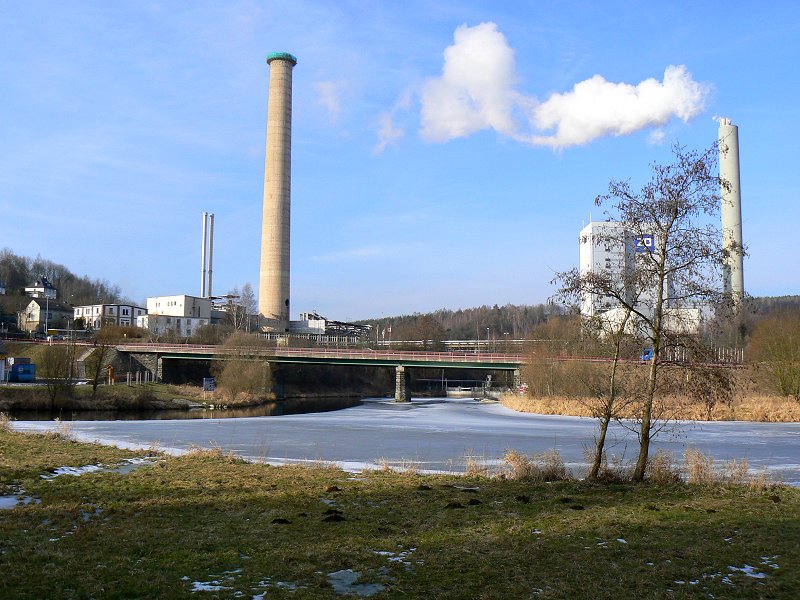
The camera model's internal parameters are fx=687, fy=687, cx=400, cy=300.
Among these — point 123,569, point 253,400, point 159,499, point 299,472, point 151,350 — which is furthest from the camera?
point 151,350

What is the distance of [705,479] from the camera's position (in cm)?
1491

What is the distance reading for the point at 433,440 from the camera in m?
27.4

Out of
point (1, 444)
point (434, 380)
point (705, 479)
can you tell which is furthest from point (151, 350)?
point (705, 479)

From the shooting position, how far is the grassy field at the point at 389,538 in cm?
741

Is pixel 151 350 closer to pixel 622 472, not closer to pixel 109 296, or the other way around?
pixel 622 472

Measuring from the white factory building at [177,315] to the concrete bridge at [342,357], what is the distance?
34943 mm

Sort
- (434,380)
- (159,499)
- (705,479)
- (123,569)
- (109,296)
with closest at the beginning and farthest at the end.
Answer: (123,569) < (159,499) < (705,479) < (434,380) < (109,296)

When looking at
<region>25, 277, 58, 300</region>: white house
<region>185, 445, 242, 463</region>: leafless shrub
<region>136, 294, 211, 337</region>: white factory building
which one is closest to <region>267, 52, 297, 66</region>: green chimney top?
<region>136, 294, 211, 337</region>: white factory building

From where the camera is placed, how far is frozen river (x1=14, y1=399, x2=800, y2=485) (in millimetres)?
20547

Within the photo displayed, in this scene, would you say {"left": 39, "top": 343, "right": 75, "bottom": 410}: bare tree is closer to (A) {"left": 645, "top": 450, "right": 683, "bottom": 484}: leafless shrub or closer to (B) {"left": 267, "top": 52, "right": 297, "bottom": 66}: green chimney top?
(A) {"left": 645, "top": 450, "right": 683, "bottom": 484}: leafless shrub

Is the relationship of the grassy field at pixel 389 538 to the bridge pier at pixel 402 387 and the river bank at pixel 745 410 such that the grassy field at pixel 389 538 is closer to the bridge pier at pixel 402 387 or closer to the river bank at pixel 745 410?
the river bank at pixel 745 410

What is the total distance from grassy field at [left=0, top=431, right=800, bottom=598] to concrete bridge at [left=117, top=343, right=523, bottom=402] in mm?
53616

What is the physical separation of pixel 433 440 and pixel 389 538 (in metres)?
17.9

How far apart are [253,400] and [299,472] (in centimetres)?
5102
